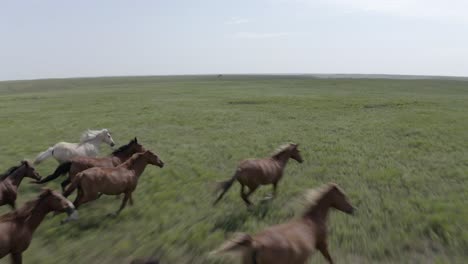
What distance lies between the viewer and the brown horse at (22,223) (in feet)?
15.8

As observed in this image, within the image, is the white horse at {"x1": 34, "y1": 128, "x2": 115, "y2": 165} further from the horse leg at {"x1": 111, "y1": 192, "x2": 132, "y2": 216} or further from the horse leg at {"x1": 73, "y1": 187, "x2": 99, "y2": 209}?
the horse leg at {"x1": 111, "y1": 192, "x2": 132, "y2": 216}

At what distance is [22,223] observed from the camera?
5.03m

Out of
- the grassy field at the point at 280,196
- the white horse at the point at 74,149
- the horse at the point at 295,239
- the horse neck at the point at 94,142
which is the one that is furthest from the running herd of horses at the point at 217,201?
the horse neck at the point at 94,142

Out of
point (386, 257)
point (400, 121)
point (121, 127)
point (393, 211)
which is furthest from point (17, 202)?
point (400, 121)

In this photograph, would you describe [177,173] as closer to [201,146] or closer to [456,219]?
[201,146]

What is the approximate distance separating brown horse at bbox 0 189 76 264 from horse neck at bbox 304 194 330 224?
386 cm

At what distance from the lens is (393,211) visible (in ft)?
23.9

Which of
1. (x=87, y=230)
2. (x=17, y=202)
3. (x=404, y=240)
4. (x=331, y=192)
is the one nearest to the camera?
(x=331, y=192)

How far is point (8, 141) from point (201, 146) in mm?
9603

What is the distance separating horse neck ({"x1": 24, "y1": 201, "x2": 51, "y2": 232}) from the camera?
202 inches

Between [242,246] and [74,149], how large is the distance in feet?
26.8

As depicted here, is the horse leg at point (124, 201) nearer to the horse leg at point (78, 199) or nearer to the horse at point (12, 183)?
the horse leg at point (78, 199)

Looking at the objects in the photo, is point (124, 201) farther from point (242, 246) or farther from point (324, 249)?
point (324, 249)

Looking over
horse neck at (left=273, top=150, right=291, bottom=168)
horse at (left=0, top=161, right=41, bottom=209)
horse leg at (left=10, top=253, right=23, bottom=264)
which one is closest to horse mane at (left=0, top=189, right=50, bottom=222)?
horse leg at (left=10, top=253, right=23, bottom=264)
